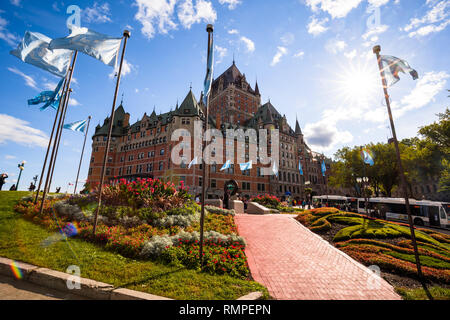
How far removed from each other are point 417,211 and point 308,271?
24.2 m

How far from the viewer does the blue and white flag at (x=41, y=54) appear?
9094 millimetres

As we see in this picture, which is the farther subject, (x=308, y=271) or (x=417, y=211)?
(x=417, y=211)

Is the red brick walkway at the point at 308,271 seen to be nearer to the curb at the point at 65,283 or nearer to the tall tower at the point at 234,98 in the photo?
the curb at the point at 65,283

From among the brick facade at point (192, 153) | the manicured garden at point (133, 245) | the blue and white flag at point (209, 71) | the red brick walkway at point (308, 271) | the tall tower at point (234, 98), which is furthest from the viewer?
the tall tower at point (234, 98)

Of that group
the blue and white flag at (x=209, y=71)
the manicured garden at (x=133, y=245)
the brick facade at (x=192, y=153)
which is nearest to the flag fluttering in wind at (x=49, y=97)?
the manicured garden at (x=133, y=245)

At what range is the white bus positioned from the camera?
19.7m

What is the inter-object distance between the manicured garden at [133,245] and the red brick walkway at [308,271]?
681 millimetres

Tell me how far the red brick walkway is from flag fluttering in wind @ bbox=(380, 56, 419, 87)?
24.0 ft

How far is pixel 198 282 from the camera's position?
4.72 m

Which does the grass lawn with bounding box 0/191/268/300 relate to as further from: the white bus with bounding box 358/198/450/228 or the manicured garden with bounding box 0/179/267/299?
the white bus with bounding box 358/198/450/228

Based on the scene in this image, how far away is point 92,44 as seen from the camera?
26.9 feet

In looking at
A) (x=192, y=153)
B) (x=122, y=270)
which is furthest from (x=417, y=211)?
(x=192, y=153)

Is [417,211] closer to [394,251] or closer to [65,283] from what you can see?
[394,251]
